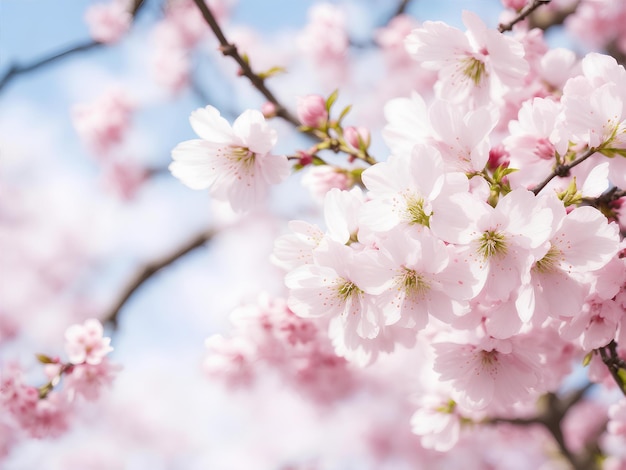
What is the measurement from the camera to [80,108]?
5.46m

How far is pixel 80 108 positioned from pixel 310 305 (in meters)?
4.73

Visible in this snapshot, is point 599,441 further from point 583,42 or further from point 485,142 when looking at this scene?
point 485,142

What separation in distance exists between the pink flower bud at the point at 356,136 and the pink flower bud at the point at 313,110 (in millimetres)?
80

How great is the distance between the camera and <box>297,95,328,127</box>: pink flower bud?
5.54 ft

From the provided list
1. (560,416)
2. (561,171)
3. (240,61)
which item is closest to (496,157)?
(561,171)

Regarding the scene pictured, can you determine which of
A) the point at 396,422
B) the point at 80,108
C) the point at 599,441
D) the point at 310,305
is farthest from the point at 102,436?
the point at 310,305

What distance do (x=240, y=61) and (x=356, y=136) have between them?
0.40 m

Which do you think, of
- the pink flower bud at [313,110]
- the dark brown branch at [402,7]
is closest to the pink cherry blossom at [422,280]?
the pink flower bud at [313,110]

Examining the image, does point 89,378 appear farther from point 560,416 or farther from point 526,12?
point 560,416

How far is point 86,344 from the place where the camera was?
1931 mm

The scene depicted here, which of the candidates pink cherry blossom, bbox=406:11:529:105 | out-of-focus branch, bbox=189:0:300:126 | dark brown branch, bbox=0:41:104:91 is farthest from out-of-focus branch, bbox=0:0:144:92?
pink cherry blossom, bbox=406:11:529:105

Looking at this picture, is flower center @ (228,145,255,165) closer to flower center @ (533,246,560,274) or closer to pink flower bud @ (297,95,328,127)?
pink flower bud @ (297,95,328,127)

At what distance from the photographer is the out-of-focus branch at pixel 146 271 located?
153 inches

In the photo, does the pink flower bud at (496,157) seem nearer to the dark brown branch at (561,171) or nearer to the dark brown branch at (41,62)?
the dark brown branch at (561,171)
